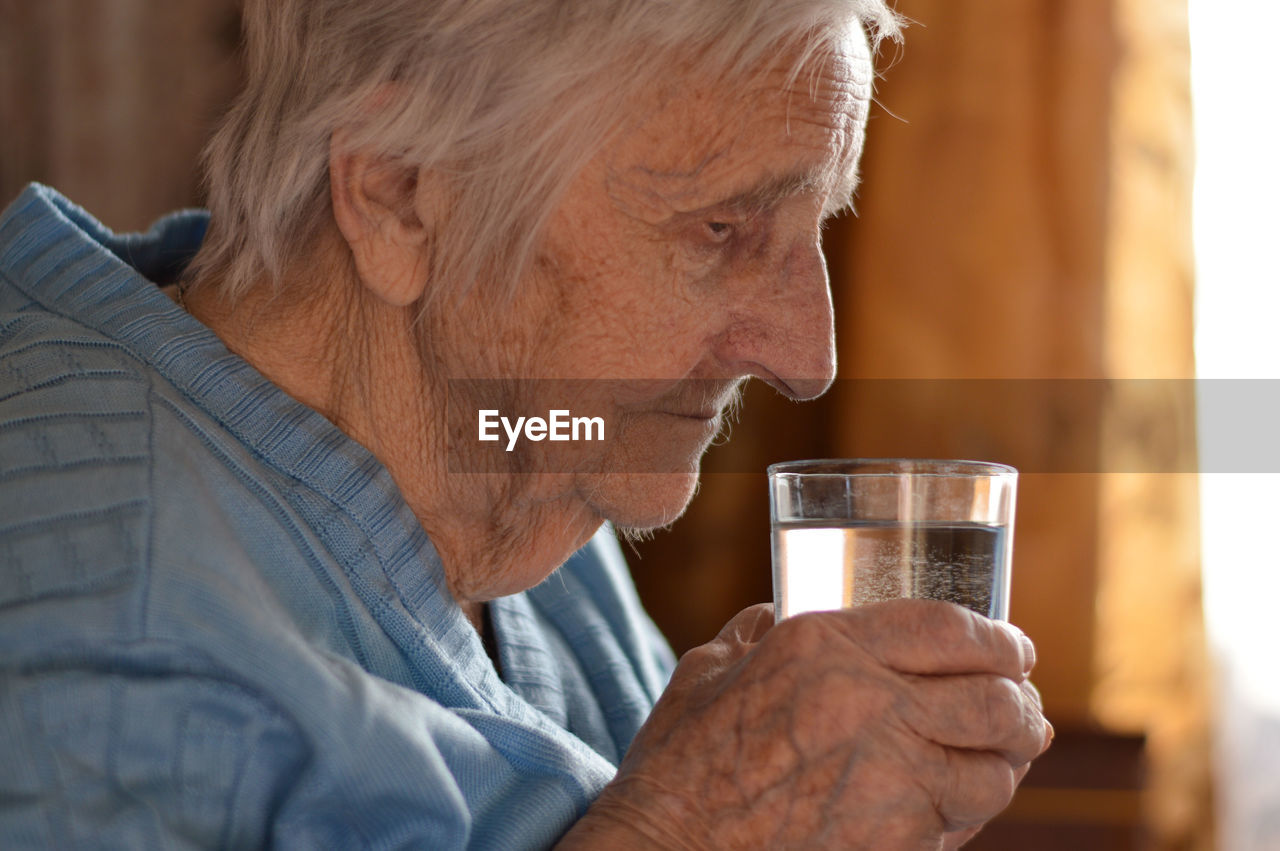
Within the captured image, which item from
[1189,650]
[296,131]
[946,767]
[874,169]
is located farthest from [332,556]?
[1189,650]

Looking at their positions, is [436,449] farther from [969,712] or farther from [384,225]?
[969,712]

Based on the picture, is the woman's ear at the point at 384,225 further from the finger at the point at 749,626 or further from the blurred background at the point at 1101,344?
the blurred background at the point at 1101,344

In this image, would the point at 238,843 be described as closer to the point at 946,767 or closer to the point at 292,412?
the point at 292,412

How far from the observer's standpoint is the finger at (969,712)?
0.79 meters

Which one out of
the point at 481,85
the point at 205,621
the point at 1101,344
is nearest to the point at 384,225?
the point at 481,85

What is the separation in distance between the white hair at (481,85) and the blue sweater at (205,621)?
6.6 inches

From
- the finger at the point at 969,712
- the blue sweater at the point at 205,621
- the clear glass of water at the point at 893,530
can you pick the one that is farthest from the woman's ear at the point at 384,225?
the finger at the point at 969,712

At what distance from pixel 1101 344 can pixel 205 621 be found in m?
1.50

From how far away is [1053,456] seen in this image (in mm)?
1824

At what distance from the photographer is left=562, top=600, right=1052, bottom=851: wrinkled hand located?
78 centimetres

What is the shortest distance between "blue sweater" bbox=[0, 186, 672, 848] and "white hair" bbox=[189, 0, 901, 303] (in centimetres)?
17

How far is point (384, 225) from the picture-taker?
0.93m

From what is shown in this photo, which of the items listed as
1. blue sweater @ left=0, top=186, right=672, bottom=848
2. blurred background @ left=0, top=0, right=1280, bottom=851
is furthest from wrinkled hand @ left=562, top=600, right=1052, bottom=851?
blurred background @ left=0, top=0, right=1280, bottom=851

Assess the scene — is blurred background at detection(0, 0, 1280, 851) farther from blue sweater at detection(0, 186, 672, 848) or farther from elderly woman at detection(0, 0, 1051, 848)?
blue sweater at detection(0, 186, 672, 848)
